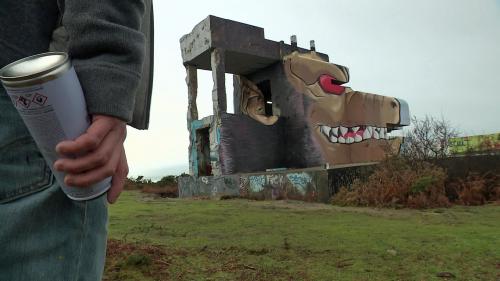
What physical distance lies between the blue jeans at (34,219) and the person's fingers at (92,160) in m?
0.12

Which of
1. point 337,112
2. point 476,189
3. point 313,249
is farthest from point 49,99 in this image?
point 337,112

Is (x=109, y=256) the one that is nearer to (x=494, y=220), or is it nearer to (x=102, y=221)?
(x=102, y=221)

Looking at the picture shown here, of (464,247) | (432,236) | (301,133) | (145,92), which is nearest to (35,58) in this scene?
(145,92)

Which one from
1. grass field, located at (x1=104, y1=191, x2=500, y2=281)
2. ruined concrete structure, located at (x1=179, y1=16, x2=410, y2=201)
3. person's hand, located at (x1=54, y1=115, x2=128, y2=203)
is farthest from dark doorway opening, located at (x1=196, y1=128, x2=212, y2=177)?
person's hand, located at (x1=54, y1=115, x2=128, y2=203)

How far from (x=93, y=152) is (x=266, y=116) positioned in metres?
14.0

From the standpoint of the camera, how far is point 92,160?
0.77 meters

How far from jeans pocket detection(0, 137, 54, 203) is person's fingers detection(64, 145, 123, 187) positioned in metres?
0.11

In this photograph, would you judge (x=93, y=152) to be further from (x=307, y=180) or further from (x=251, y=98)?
(x=251, y=98)

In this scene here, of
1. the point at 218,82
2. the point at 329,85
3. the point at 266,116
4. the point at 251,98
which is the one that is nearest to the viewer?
the point at 218,82

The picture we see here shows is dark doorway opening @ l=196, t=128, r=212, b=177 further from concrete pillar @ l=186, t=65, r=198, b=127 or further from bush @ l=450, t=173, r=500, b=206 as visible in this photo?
bush @ l=450, t=173, r=500, b=206

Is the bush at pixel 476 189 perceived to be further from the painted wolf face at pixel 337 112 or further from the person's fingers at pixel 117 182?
the person's fingers at pixel 117 182

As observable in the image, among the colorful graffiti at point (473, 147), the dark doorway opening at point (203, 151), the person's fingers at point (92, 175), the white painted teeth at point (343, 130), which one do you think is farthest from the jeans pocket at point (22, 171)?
the white painted teeth at point (343, 130)

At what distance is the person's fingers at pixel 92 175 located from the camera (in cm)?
77

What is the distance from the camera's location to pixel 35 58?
770mm
